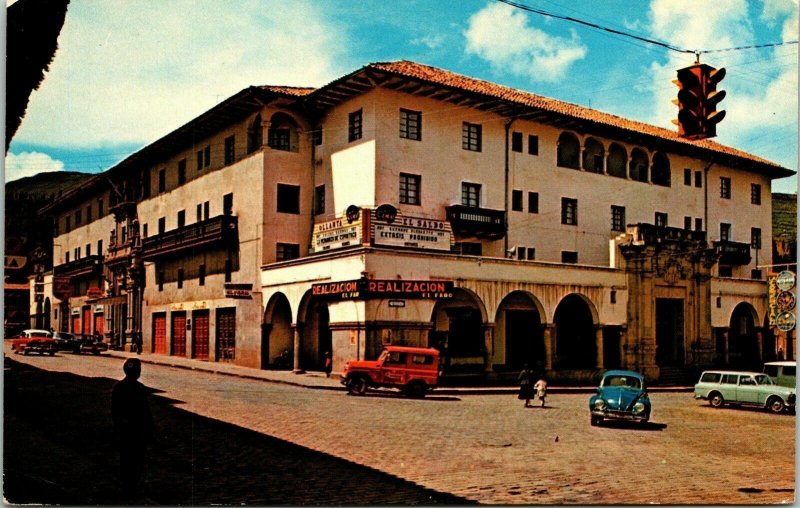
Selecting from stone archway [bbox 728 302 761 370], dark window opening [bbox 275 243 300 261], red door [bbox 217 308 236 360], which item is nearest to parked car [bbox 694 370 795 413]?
stone archway [bbox 728 302 761 370]

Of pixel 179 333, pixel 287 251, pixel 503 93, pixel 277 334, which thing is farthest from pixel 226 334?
pixel 503 93

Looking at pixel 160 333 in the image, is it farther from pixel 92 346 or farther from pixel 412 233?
pixel 412 233

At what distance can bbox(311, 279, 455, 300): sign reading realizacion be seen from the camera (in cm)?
2325

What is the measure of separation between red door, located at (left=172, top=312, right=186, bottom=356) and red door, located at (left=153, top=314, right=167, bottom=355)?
27cm

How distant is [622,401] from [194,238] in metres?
13.0

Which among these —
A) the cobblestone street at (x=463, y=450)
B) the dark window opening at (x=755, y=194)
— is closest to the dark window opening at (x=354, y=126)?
the cobblestone street at (x=463, y=450)

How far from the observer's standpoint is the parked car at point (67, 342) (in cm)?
1569

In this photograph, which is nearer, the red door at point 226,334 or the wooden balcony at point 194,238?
the wooden balcony at point 194,238

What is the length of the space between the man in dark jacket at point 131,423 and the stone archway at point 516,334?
61.9 ft

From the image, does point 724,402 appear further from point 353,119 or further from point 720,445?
point 353,119

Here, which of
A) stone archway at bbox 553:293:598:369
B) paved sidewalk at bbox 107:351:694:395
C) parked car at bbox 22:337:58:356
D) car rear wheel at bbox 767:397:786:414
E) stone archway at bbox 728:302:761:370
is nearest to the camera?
parked car at bbox 22:337:58:356

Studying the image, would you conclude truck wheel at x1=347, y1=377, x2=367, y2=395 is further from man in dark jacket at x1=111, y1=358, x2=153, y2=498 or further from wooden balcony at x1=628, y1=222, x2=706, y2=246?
man in dark jacket at x1=111, y1=358, x2=153, y2=498

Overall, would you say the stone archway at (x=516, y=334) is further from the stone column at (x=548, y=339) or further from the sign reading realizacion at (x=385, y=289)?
the sign reading realizacion at (x=385, y=289)

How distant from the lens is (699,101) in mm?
10305
